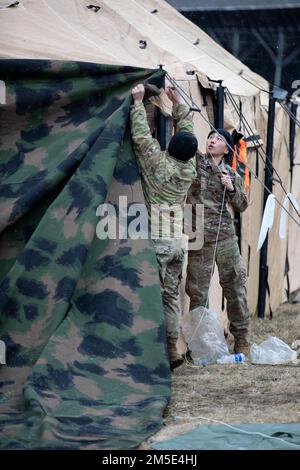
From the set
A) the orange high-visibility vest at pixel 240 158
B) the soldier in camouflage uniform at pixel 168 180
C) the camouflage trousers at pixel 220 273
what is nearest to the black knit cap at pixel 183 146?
the soldier in camouflage uniform at pixel 168 180

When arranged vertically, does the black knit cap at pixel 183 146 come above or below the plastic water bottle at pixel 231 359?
above

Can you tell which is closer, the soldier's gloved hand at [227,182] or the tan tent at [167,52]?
the tan tent at [167,52]

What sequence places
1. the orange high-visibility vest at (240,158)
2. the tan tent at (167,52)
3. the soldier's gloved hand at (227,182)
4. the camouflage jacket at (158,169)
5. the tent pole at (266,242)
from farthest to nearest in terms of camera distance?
the tent pole at (266,242)
the orange high-visibility vest at (240,158)
the soldier's gloved hand at (227,182)
the tan tent at (167,52)
the camouflage jacket at (158,169)

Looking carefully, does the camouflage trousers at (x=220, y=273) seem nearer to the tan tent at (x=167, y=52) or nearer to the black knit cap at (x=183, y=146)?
the tan tent at (x=167, y=52)

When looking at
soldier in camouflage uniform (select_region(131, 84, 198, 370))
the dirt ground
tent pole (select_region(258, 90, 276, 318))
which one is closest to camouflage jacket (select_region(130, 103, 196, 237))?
soldier in camouflage uniform (select_region(131, 84, 198, 370))

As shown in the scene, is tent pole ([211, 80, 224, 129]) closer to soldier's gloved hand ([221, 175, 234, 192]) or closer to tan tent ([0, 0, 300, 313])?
tan tent ([0, 0, 300, 313])

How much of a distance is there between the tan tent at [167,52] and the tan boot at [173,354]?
5.57 feet

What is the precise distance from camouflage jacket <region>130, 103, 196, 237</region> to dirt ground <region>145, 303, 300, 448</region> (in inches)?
44.4

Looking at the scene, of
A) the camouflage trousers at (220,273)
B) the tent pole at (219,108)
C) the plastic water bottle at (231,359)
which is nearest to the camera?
the plastic water bottle at (231,359)

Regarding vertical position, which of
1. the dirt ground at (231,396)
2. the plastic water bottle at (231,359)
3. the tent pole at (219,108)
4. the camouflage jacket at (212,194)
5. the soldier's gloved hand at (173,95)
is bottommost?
the plastic water bottle at (231,359)

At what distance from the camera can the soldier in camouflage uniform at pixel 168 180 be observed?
7027mm

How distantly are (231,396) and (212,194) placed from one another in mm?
2013

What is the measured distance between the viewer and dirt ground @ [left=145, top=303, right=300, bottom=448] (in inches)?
241

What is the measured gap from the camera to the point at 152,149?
7.03 meters
